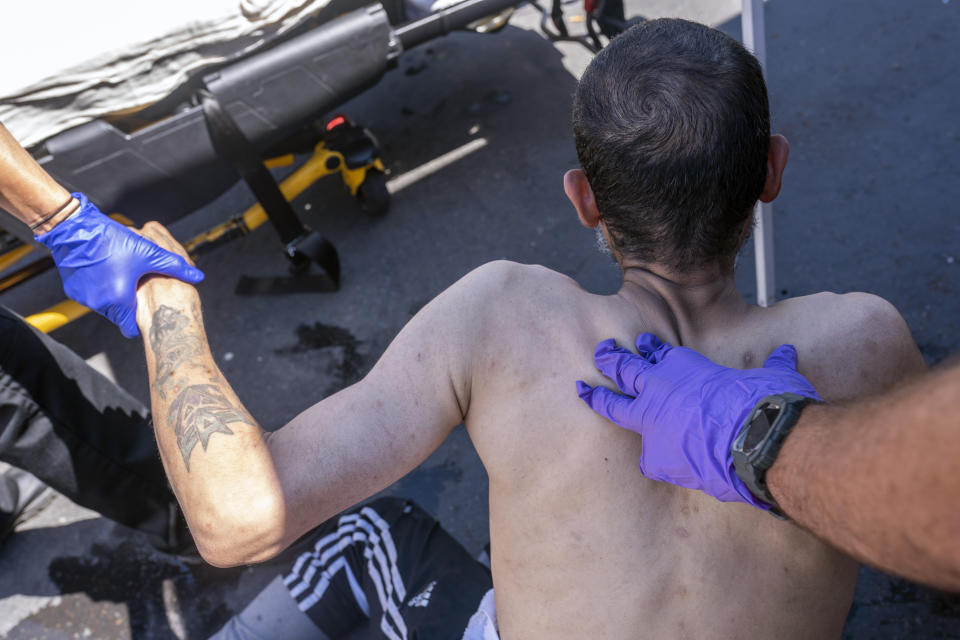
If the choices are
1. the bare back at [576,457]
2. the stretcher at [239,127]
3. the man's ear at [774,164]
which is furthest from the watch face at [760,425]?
the stretcher at [239,127]

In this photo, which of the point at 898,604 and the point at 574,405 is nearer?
the point at 574,405

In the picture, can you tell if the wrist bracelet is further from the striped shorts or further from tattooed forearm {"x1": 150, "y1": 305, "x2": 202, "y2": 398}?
the striped shorts

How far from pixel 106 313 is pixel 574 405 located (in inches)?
46.0

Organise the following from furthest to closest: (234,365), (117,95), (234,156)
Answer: (234,365) < (234,156) < (117,95)

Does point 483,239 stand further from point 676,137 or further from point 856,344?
point 856,344

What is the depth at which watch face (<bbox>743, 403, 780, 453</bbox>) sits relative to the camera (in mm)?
830

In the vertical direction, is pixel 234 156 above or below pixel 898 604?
above

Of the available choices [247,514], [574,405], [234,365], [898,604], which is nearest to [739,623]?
[574,405]

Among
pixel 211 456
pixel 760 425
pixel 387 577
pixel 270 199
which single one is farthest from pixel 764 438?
pixel 270 199

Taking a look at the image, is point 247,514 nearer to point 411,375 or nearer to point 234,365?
point 411,375

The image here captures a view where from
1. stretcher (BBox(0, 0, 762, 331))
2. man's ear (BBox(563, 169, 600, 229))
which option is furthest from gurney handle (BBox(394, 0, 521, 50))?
man's ear (BBox(563, 169, 600, 229))

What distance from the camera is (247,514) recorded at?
1.00 m

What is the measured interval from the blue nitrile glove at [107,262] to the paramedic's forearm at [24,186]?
0.23 feet

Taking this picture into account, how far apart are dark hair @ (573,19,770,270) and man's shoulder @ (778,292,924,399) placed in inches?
8.2
